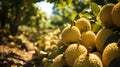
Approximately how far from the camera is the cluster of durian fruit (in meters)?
1.67

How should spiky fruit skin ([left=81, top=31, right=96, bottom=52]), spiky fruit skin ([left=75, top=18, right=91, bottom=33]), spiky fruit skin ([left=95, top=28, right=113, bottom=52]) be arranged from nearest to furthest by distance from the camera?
1. spiky fruit skin ([left=95, top=28, right=113, bottom=52])
2. spiky fruit skin ([left=81, top=31, right=96, bottom=52])
3. spiky fruit skin ([left=75, top=18, right=91, bottom=33])

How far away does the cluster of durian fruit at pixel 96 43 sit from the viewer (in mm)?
1674

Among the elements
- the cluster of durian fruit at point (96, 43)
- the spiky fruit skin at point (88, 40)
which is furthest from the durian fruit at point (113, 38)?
the spiky fruit skin at point (88, 40)

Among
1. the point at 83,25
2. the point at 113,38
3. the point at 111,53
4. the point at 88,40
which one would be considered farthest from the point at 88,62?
the point at 83,25

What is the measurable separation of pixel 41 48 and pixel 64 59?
4.50 meters

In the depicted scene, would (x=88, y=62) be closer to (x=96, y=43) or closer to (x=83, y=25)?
(x=96, y=43)

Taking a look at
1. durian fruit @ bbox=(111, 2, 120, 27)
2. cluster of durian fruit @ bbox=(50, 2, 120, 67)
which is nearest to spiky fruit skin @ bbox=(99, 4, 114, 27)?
cluster of durian fruit @ bbox=(50, 2, 120, 67)

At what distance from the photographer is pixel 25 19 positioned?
18.8 m

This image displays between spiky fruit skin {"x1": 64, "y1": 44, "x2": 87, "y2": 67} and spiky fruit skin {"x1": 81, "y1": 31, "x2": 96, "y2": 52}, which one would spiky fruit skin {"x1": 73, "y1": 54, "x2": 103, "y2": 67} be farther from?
spiky fruit skin {"x1": 81, "y1": 31, "x2": 96, "y2": 52}

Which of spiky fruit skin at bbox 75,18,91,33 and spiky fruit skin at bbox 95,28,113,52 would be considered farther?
spiky fruit skin at bbox 75,18,91,33

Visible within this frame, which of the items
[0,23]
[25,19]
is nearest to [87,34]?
[0,23]

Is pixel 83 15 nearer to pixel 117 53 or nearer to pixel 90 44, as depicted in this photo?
pixel 90 44

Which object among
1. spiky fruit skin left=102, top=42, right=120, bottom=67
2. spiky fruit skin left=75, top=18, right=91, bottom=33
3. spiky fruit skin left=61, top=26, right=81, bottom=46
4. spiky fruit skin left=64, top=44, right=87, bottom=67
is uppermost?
spiky fruit skin left=75, top=18, right=91, bottom=33

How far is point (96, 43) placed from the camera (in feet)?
6.56
